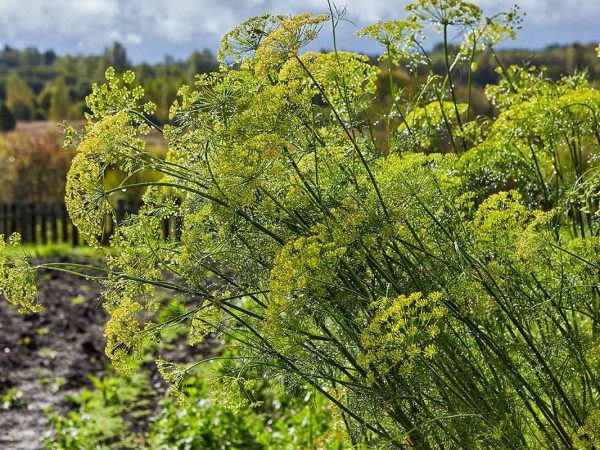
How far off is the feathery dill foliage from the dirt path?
11.9 ft

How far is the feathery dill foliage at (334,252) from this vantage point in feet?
7.05

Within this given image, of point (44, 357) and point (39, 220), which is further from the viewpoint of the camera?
point (39, 220)

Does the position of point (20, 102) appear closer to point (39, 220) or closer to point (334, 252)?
point (39, 220)

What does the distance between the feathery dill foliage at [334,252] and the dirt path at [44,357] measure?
3642 mm

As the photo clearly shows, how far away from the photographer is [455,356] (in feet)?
8.23

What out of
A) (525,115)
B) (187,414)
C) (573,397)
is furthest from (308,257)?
(187,414)

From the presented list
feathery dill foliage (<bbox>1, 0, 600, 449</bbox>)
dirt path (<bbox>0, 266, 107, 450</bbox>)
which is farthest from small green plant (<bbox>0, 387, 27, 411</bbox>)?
feathery dill foliage (<bbox>1, 0, 600, 449</bbox>)

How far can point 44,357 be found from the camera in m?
8.30

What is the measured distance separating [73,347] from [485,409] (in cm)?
686

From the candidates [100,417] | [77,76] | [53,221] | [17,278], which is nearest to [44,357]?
[100,417]

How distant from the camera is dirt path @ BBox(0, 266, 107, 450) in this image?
21.8ft

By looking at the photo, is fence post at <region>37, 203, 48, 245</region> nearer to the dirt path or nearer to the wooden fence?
the wooden fence

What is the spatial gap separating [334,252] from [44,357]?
7.02 meters

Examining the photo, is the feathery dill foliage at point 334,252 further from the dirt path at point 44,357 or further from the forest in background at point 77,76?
the forest in background at point 77,76
